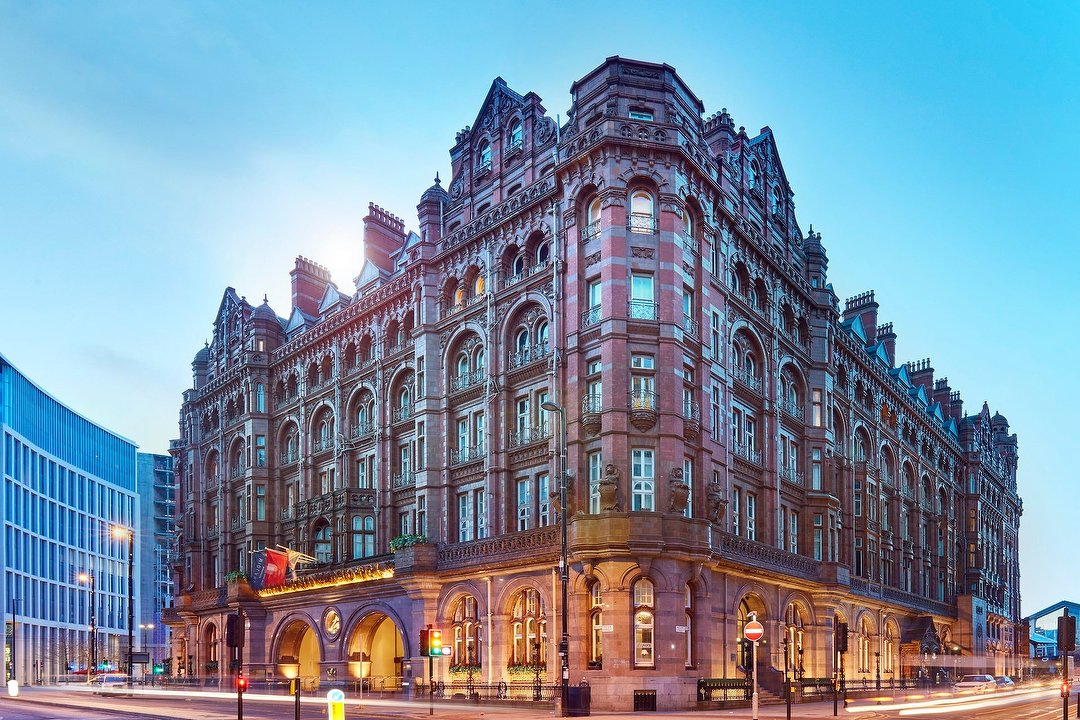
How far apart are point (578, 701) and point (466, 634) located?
11837mm

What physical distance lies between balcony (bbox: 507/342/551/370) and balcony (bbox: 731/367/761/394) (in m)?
8.56

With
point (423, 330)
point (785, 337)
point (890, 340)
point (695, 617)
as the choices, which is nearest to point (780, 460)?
point (785, 337)

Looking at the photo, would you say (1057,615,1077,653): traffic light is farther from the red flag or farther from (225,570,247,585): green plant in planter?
(225,570,247,585): green plant in planter

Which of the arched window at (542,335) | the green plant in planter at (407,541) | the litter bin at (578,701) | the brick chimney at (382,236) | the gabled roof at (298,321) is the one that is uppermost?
the brick chimney at (382,236)

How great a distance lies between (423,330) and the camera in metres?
49.8

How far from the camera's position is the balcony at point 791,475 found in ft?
164

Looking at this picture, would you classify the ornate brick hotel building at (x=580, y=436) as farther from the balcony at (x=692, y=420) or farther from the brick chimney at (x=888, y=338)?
the brick chimney at (x=888, y=338)

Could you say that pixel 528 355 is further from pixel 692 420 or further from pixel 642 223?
pixel 692 420

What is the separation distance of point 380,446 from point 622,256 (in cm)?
1902

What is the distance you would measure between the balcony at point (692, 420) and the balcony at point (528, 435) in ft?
18.3

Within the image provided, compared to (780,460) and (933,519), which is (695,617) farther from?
(933,519)

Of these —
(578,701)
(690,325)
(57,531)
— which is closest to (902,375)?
(690,325)

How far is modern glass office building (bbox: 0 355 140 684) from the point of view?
103375 millimetres

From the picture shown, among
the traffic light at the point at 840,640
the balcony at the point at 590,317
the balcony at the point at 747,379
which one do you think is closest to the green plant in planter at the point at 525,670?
the traffic light at the point at 840,640
